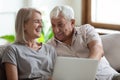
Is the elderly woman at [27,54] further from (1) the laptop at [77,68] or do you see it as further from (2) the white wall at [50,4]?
(2) the white wall at [50,4]

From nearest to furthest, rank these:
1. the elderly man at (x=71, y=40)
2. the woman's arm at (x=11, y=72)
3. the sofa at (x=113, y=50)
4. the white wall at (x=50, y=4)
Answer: the woman's arm at (x=11, y=72), the elderly man at (x=71, y=40), the sofa at (x=113, y=50), the white wall at (x=50, y=4)

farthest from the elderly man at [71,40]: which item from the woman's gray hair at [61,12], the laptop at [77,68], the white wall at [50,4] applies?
the white wall at [50,4]

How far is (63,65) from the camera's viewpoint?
1.51 m

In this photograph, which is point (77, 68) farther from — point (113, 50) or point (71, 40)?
point (113, 50)

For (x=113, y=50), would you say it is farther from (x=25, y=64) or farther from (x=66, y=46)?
(x=25, y=64)

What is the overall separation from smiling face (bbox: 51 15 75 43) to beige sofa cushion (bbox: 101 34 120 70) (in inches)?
16.0

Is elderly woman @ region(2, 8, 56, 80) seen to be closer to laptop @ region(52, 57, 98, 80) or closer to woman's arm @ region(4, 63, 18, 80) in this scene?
woman's arm @ region(4, 63, 18, 80)

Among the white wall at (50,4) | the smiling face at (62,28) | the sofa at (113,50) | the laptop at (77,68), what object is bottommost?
the sofa at (113,50)

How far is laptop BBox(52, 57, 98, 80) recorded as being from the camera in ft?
4.79

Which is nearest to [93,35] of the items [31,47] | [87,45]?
[87,45]

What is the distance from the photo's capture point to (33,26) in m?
1.76

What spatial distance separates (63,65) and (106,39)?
93 cm

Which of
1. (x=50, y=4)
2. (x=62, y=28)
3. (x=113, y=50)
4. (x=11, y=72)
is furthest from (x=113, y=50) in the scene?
(x=50, y=4)

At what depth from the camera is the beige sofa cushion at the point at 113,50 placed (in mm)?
2279
